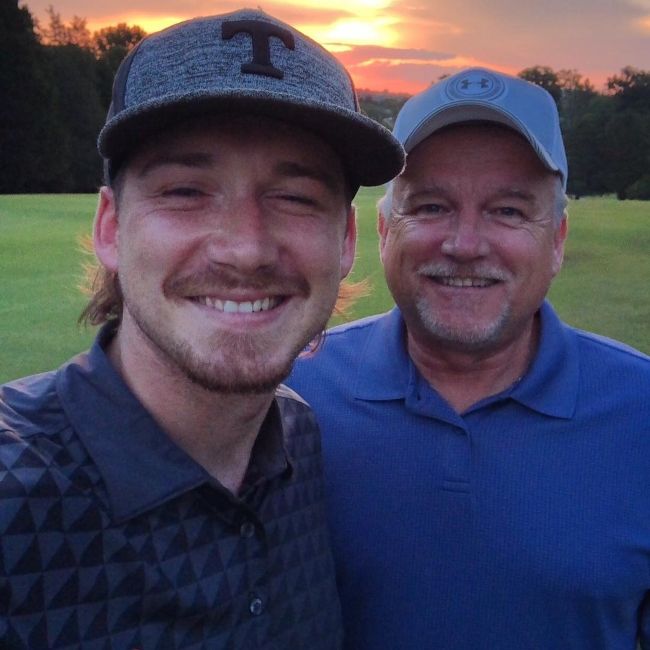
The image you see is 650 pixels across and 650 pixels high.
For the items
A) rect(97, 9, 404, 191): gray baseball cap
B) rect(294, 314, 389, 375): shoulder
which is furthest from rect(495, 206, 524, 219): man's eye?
rect(97, 9, 404, 191): gray baseball cap

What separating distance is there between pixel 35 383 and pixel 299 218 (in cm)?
61

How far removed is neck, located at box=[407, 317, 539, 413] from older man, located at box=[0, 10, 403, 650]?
2.10ft

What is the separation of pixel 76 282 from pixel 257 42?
7.06ft

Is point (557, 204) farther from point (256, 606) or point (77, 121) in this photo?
point (77, 121)

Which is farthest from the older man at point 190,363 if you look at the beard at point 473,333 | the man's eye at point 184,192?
the beard at point 473,333

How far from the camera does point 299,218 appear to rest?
1573 millimetres

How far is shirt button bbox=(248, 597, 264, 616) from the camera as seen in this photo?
155cm

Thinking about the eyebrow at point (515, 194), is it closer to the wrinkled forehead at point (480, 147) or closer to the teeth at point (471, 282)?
the wrinkled forehead at point (480, 147)

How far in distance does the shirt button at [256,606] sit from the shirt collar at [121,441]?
256 millimetres

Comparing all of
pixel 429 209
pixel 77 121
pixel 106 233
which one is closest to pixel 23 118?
pixel 77 121

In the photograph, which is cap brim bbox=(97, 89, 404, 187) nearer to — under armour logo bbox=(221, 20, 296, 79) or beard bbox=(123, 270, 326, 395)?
under armour logo bbox=(221, 20, 296, 79)

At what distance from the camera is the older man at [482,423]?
1.93 metres

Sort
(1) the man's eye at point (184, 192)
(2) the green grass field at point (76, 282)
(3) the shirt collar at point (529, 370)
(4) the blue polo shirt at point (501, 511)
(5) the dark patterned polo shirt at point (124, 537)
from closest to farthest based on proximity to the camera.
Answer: (5) the dark patterned polo shirt at point (124, 537) → (1) the man's eye at point (184, 192) → (4) the blue polo shirt at point (501, 511) → (3) the shirt collar at point (529, 370) → (2) the green grass field at point (76, 282)

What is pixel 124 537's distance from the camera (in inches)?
54.7
